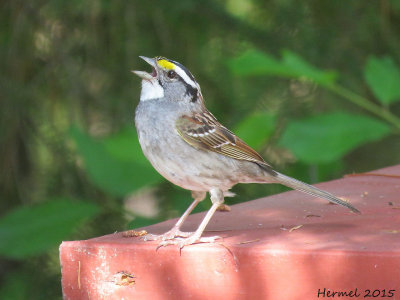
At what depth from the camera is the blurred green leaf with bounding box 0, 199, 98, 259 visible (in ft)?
13.0

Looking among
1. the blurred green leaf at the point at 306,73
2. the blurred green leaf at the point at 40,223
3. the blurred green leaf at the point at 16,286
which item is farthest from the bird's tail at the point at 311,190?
the blurred green leaf at the point at 16,286

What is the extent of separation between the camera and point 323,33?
498 cm

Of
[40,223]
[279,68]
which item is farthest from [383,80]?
[40,223]

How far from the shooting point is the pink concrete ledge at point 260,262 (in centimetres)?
216

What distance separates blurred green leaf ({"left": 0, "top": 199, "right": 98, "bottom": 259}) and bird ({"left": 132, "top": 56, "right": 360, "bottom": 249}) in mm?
→ 832

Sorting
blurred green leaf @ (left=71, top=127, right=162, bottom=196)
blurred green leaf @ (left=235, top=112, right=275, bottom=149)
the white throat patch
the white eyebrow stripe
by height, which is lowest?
blurred green leaf @ (left=71, top=127, right=162, bottom=196)

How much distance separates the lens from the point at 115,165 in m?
4.12

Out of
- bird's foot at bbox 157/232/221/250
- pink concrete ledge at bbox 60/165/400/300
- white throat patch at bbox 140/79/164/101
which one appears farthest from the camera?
white throat patch at bbox 140/79/164/101

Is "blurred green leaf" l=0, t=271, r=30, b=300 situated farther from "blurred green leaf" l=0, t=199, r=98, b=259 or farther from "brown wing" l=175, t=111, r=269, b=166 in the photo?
"brown wing" l=175, t=111, r=269, b=166

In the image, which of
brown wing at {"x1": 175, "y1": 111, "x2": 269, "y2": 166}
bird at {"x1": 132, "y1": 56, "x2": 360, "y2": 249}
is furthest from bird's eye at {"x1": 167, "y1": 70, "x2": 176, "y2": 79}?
brown wing at {"x1": 175, "y1": 111, "x2": 269, "y2": 166}

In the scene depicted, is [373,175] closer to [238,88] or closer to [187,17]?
[238,88]

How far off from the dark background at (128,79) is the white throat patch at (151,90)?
2.13ft

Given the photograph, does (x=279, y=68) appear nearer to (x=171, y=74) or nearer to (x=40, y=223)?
(x=171, y=74)

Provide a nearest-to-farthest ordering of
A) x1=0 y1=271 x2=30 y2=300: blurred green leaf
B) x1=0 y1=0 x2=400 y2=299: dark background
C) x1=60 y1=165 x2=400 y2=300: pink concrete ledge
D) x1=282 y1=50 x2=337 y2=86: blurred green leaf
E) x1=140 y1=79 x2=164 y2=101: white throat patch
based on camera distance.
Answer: x1=60 y1=165 x2=400 y2=300: pink concrete ledge
x1=140 y1=79 x2=164 y2=101: white throat patch
x1=282 y1=50 x2=337 y2=86: blurred green leaf
x1=0 y1=271 x2=30 y2=300: blurred green leaf
x1=0 y1=0 x2=400 y2=299: dark background
